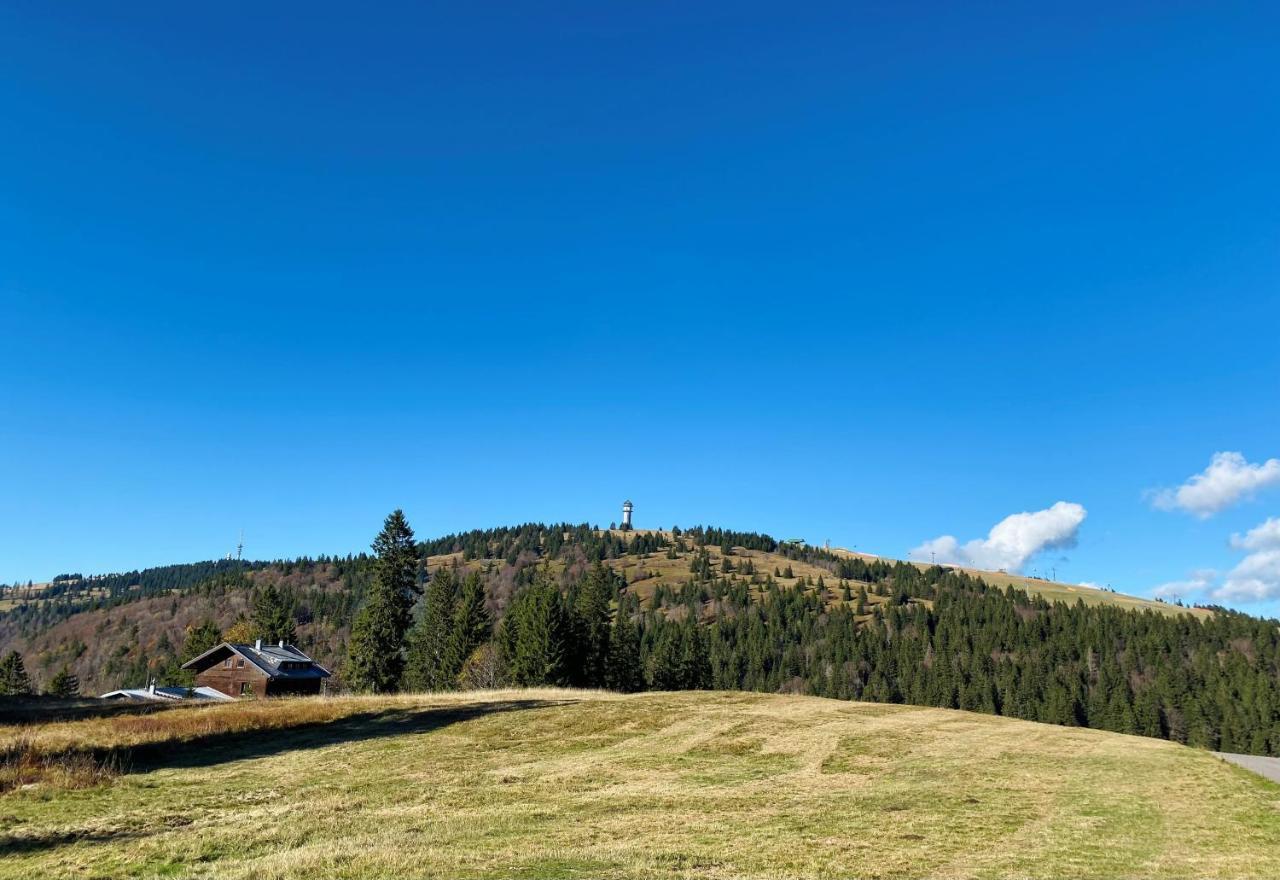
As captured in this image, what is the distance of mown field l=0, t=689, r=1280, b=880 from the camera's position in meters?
13.7

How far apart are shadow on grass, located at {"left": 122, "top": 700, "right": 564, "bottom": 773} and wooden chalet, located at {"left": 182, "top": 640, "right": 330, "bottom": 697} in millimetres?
45023

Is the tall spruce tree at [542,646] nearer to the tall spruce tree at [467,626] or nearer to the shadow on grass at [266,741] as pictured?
the tall spruce tree at [467,626]

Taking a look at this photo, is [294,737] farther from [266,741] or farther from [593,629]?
[593,629]

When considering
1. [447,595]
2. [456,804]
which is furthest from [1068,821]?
[447,595]

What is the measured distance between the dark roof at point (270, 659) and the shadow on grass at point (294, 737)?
45833 mm

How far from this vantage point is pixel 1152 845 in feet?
48.5

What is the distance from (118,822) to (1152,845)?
22863mm

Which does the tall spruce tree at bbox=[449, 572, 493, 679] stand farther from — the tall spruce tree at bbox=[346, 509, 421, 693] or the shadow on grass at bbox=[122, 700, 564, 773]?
the shadow on grass at bbox=[122, 700, 564, 773]

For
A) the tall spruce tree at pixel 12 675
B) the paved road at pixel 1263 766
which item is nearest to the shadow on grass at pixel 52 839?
the paved road at pixel 1263 766

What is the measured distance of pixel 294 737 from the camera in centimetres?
3353

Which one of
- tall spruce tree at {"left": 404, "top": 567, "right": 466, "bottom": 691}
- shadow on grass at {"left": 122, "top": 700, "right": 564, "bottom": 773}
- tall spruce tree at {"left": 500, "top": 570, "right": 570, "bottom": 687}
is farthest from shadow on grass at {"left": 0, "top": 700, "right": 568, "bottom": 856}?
tall spruce tree at {"left": 404, "top": 567, "right": 466, "bottom": 691}

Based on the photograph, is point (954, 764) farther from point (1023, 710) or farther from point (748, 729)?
point (1023, 710)

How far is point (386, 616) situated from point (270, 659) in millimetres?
18236

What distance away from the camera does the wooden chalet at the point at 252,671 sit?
256 ft
